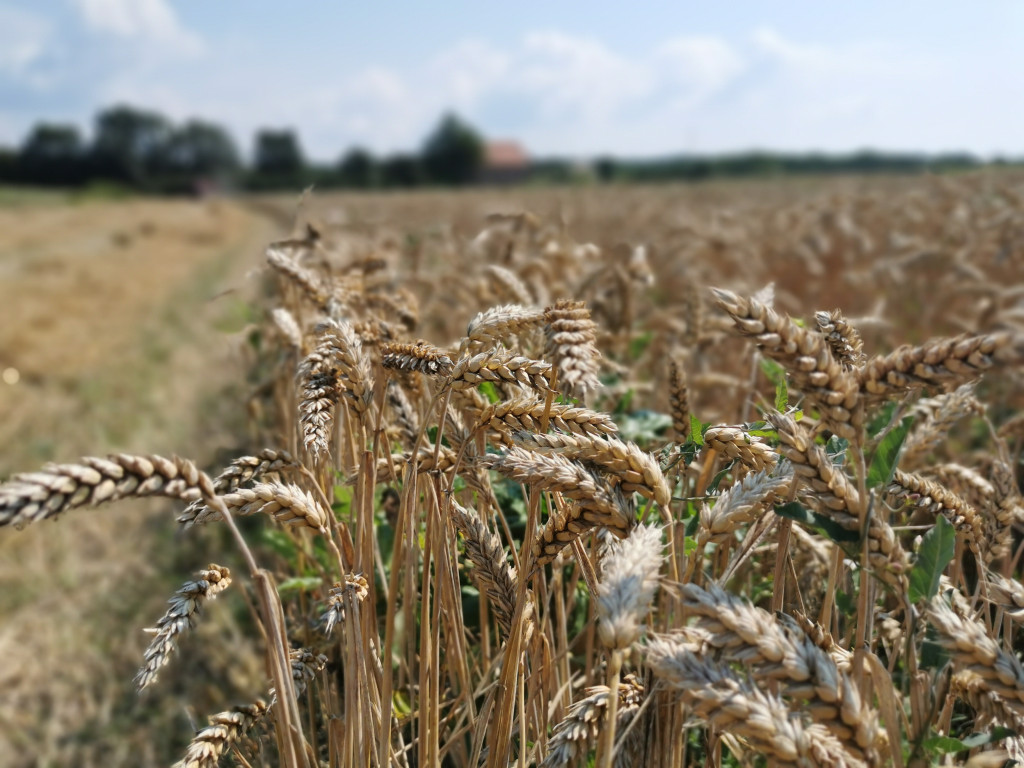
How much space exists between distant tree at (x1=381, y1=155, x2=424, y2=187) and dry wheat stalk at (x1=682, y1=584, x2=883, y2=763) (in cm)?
7447

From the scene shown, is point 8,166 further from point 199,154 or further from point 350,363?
point 350,363

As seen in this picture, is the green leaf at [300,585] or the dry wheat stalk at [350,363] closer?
the dry wheat stalk at [350,363]

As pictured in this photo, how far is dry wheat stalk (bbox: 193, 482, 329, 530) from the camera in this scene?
3.56ft

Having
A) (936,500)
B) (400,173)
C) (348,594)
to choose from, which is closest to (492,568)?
(348,594)

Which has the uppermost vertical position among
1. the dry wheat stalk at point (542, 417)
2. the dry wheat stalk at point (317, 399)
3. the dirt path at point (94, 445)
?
the dry wheat stalk at point (317, 399)

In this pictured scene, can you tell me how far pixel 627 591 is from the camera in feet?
2.91

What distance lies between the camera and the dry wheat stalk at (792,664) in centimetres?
86

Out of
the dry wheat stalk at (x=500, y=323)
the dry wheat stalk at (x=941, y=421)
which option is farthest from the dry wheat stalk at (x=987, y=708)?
the dry wheat stalk at (x=500, y=323)

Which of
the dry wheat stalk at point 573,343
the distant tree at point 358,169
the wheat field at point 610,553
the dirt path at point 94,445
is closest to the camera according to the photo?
the wheat field at point 610,553

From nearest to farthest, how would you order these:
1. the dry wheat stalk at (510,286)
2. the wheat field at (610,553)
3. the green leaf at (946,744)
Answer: the wheat field at (610,553) < the green leaf at (946,744) < the dry wheat stalk at (510,286)

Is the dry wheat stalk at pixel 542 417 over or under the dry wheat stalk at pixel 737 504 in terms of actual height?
over

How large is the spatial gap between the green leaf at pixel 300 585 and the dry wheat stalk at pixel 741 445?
114cm

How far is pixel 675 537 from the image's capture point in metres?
1.11

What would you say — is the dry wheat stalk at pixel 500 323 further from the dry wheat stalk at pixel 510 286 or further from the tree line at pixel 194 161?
the tree line at pixel 194 161
